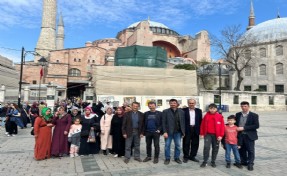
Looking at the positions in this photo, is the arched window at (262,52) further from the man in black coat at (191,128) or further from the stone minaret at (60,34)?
the stone minaret at (60,34)

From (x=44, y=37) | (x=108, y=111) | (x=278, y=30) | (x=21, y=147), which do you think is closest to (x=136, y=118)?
(x=108, y=111)

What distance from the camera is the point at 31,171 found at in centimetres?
534

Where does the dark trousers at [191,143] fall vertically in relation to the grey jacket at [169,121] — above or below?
below

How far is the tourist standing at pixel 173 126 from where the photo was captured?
6086 millimetres

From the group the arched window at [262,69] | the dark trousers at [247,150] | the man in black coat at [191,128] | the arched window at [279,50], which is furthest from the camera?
the arched window at [262,69]

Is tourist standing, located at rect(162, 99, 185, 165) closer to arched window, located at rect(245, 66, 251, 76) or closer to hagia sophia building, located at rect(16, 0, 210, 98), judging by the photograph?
hagia sophia building, located at rect(16, 0, 210, 98)

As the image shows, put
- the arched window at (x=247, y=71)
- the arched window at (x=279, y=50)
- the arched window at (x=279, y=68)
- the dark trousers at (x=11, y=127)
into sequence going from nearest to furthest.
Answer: the dark trousers at (x=11, y=127), the arched window at (x=279, y=68), the arched window at (x=279, y=50), the arched window at (x=247, y=71)

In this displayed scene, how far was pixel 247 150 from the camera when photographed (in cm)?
570

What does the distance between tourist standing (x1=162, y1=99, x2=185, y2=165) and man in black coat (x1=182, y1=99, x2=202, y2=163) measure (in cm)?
21

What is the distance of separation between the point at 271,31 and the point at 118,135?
45497 millimetres

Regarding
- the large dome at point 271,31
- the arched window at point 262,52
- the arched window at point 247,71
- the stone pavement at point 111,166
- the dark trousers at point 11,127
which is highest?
the large dome at point 271,31

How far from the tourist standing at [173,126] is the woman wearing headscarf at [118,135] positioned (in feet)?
4.55

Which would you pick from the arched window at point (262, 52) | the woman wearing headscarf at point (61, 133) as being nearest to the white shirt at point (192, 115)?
the woman wearing headscarf at point (61, 133)

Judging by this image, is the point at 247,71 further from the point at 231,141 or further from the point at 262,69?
the point at 231,141
